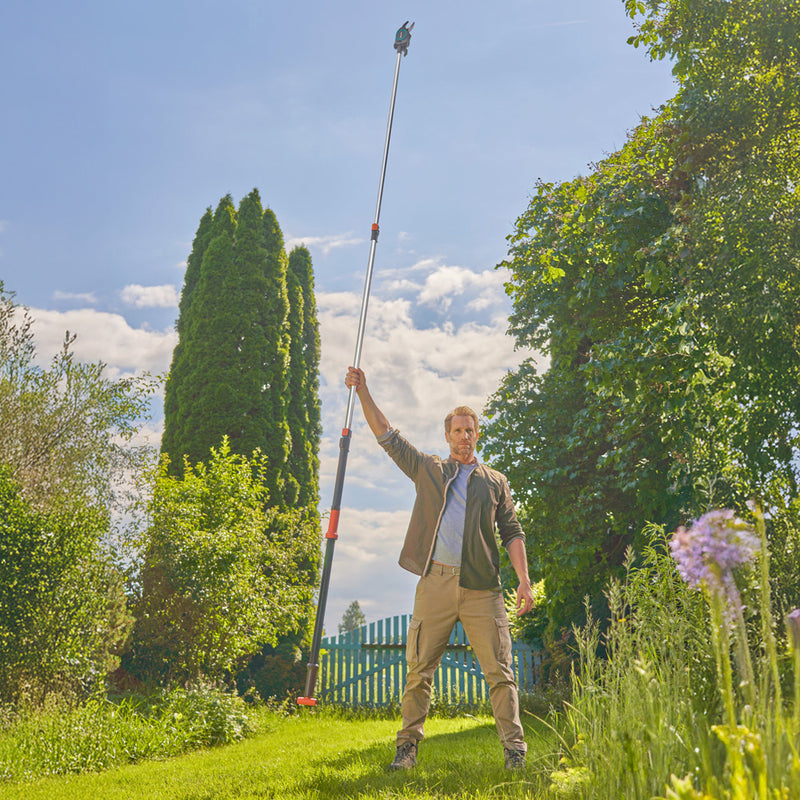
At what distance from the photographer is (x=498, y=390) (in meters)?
11.2

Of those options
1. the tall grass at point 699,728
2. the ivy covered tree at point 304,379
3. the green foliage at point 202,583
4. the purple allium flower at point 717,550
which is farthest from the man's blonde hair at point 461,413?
the ivy covered tree at point 304,379

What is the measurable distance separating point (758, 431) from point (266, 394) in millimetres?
8177

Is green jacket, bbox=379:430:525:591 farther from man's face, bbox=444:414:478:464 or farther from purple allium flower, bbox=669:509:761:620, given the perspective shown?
purple allium flower, bbox=669:509:761:620

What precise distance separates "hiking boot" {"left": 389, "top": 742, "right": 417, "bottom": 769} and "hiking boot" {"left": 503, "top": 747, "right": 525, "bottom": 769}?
1.99 feet

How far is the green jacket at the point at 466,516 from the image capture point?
434 cm

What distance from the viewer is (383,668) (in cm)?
1155

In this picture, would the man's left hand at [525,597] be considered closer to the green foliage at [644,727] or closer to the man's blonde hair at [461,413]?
the green foliage at [644,727]

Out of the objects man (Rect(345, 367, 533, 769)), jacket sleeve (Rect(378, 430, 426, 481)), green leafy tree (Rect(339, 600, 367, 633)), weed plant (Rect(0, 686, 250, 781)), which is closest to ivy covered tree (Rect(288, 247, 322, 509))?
weed plant (Rect(0, 686, 250, 781))

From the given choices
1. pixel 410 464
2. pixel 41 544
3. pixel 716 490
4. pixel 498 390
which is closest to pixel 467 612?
pixel 410 464

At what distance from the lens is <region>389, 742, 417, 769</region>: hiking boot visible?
14.3ft

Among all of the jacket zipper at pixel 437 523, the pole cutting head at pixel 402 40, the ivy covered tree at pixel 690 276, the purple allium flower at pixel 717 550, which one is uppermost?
the pole cutting head at pixel 402 40

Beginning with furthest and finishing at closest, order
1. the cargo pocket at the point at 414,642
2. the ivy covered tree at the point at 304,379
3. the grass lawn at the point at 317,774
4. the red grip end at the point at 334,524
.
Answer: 1. the ivy covered tree at the point at 304,379
2. the red grip end at the point at 334,524
3. the cargo pocket at the point at 414,642
4. the grass lawn at the point at 317,774

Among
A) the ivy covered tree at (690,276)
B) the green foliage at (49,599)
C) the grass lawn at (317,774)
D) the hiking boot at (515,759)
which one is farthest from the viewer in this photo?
the green foliage at (49,599)

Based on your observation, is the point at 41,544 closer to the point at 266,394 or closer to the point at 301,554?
the point at 301,554
